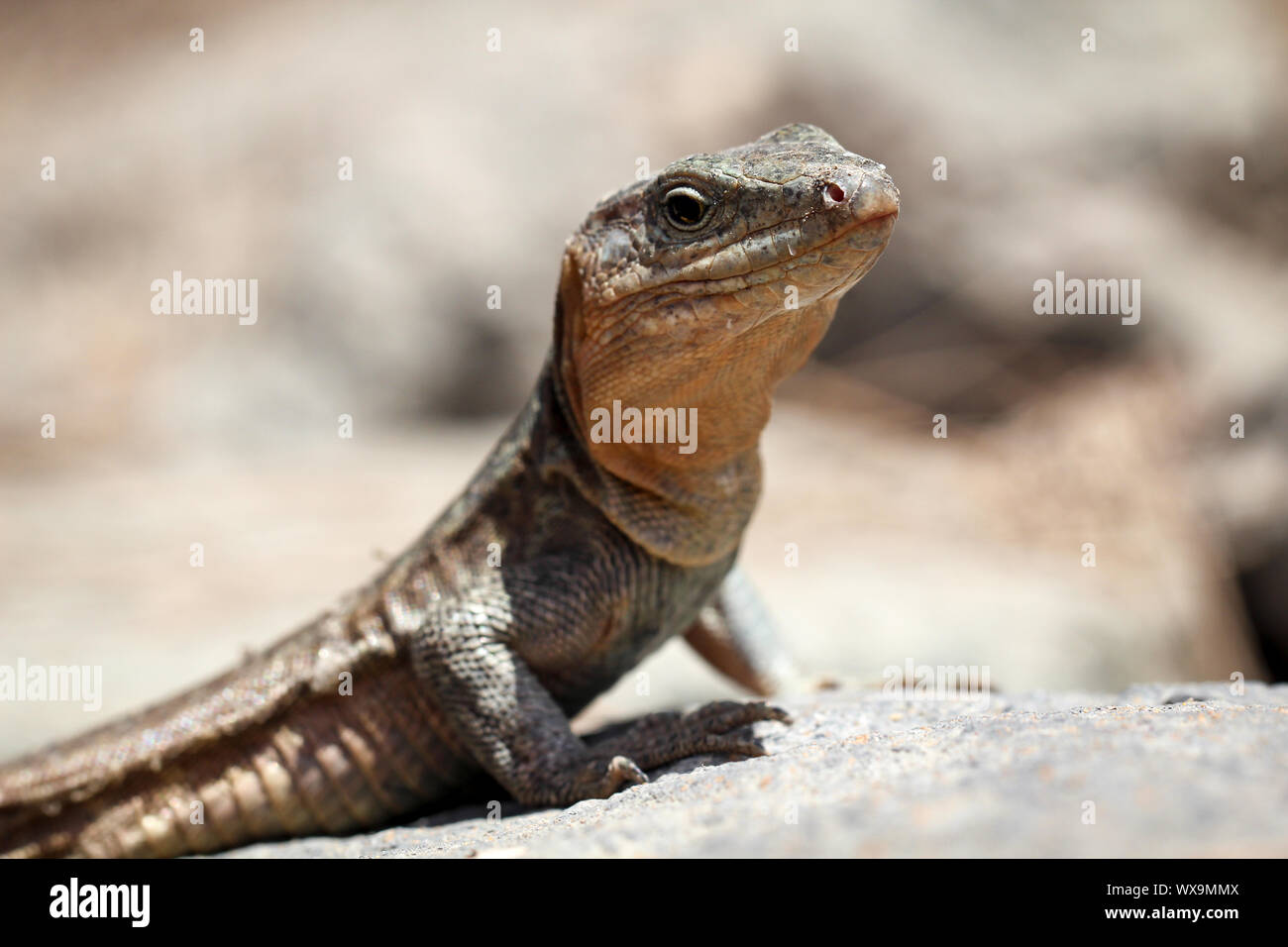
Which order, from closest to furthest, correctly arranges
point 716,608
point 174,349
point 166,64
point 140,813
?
point 140,813, point 716,608, point 174,349, point 166,64

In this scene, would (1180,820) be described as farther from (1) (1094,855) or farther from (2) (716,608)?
(2) (716,608)

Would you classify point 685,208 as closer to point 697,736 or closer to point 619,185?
point 697,736

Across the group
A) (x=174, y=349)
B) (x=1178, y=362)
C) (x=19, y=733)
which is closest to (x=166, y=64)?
(x=174, y=349)

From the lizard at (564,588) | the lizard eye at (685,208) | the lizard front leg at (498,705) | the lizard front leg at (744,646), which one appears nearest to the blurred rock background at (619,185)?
the lizard front leg at (744,646)

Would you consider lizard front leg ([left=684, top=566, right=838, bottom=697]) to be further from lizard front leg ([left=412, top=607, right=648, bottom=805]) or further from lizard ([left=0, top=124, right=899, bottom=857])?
lizard front leg ([left=412, top=607, right=648, bottom=805])

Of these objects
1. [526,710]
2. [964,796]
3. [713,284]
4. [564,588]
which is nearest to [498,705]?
[526,710]

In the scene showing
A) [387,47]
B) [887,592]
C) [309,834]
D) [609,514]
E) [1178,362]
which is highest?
[387,47]

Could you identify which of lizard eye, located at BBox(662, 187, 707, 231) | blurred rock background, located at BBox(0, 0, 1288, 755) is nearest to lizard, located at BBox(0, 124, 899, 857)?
lizard eye, located at BBox(662, 187, 707, 231)

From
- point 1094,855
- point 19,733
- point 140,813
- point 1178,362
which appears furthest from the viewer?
point 1178,362
